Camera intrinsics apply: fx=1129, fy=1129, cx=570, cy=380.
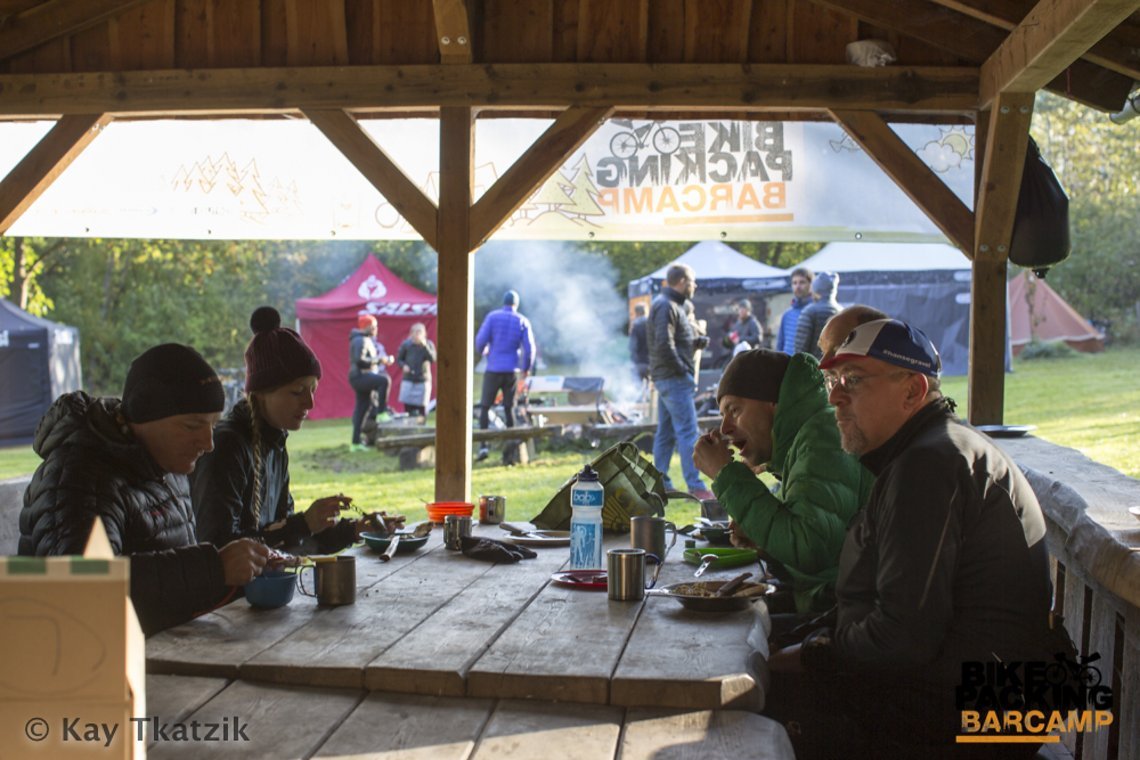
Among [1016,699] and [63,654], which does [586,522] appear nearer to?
[1016,699]

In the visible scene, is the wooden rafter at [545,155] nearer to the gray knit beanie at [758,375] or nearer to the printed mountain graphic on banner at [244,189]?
the printed mountain graphic on banner at [244,189]

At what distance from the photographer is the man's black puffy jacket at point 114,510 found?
270 centimetres

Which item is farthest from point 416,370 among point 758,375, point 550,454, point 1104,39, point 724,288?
point 758,375

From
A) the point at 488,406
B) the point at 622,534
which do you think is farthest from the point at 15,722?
the point at 488,406

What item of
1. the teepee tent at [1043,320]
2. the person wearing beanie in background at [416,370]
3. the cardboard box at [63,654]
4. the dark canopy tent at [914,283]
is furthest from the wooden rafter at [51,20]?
the teepee tent at [1043,320]

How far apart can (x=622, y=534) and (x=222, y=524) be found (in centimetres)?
148

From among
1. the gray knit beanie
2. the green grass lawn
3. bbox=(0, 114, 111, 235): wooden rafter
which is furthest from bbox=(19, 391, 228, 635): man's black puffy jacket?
the green grass lawn

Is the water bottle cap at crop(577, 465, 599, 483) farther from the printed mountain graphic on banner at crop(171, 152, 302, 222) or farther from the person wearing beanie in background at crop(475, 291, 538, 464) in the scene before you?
the person wearing beanie in background at crop(475, 291, 538, 464)

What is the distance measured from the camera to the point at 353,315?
19.7 metres

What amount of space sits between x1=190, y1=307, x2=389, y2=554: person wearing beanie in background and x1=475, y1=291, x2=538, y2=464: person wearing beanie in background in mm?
8720

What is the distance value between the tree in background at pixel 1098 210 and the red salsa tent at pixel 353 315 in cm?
1876

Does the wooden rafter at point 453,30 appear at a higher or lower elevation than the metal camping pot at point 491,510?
higher

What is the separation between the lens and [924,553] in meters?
2.42

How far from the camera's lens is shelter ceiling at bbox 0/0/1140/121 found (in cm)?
596
